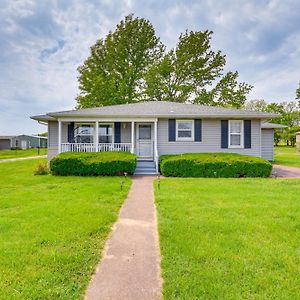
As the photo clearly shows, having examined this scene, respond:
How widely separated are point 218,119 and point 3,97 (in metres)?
19.7

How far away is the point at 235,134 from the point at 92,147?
26.7 feet

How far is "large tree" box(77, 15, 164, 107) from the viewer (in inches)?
1141

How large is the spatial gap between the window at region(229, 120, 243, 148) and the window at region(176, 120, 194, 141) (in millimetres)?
2250

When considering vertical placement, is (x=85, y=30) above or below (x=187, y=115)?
above

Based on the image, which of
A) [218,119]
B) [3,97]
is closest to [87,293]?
[218,119]

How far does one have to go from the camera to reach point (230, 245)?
3.89 meters

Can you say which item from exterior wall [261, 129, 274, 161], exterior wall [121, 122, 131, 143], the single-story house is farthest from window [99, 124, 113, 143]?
exterior wall [261, 129, 274, 161]

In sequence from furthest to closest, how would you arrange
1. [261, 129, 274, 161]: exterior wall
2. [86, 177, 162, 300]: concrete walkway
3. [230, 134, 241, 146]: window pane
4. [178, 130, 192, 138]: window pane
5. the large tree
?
the large tree → [261, 129, 274, 161]: exterior wall → [230, 134, 241, 146]: window pane → [178, 130, 192, 138]: window pane → [86, 177, 162, 300]: concrete walkway

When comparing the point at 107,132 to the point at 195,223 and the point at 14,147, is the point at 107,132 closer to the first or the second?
the point at 195,223

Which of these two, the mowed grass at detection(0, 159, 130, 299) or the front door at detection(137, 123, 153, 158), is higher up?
the front door at detection(137, 123, 153, 158)

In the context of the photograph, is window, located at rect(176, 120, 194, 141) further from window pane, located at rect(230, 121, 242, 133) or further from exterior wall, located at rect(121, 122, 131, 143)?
exterior wall, located at rect(121, 122, 131, 143)

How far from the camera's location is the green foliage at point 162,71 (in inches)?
1129

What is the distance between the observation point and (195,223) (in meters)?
4.93

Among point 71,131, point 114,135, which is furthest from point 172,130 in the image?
point 71,131
